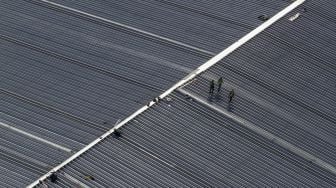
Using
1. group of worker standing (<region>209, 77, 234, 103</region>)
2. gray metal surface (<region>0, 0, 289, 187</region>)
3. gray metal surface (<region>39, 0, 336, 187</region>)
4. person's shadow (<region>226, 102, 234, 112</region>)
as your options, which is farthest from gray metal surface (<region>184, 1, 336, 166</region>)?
gray metal surface (<region>0, 0, 289, 187</region>)

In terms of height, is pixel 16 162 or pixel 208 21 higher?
pixel 208 21

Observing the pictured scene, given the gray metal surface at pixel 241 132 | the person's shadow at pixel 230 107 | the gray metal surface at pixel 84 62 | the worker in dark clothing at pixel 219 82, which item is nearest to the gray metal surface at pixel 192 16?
the gray metal surface at pixel 84 62

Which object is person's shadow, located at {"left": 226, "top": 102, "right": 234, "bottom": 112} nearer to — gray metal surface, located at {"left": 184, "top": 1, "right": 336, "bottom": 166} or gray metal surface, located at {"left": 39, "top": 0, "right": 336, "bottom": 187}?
gray metal surface, located at {"left": 39, "top": 0, "right": 336, "bottom": 187}

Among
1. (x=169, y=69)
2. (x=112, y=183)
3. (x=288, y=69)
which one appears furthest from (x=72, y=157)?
(x=288, y=69)

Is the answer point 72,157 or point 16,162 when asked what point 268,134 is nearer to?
point 72,157

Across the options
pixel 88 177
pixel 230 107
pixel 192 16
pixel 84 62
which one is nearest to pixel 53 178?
pixel 88 177

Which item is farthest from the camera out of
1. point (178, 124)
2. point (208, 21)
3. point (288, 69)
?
point (208, 21)

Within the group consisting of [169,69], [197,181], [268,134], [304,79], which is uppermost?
[169,69]
